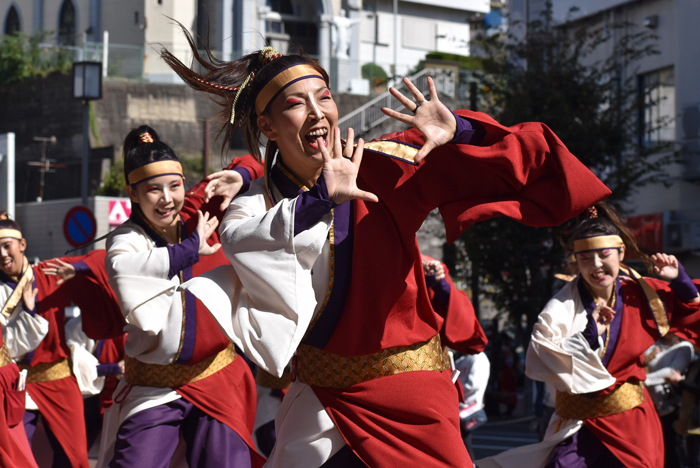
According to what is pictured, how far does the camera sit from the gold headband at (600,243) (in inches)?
217

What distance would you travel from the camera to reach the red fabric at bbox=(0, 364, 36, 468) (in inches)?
215

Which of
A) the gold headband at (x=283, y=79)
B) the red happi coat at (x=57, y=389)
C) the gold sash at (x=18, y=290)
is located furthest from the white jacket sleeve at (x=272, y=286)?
the gold sash at (x=18, y=290)

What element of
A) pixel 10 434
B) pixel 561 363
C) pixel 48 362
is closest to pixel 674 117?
pixel 561 363

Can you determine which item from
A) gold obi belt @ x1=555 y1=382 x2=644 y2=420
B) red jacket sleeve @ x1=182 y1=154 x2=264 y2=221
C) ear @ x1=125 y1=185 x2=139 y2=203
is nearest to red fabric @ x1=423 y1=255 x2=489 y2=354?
gold obi belt @ x1=555 y1=382 x2=644 y2=420

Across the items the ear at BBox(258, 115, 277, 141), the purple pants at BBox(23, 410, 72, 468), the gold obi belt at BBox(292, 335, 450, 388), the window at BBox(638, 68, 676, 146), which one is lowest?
the purple pants at BBox(23, 410, 72, 468)

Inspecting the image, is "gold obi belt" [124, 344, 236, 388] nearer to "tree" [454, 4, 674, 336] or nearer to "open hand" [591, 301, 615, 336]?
"open hand" [591, 301, 615, 336]

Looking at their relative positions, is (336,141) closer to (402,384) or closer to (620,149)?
(402,384)

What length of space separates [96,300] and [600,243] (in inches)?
108

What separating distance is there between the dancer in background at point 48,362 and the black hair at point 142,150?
3.85ft

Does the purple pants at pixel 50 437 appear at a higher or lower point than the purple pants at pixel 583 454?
lower

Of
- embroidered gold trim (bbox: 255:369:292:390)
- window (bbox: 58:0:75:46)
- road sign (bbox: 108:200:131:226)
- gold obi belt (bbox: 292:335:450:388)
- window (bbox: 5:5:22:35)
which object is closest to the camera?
gold obi belt (bbox: 292:335:450:388)

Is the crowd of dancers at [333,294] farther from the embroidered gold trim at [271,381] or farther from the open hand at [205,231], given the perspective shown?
the embroidered gold trim at [271,381]

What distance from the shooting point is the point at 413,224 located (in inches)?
121

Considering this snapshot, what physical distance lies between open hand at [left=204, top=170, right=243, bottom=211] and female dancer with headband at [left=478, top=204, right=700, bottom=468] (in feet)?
6.50
